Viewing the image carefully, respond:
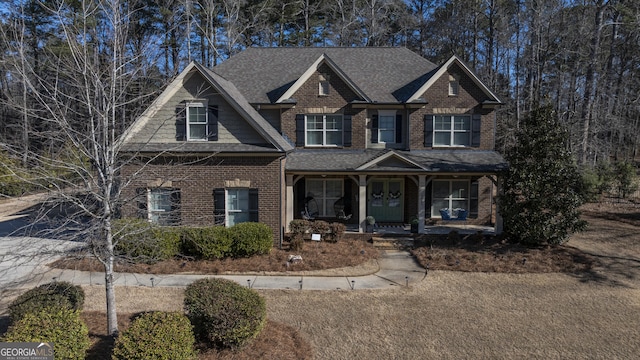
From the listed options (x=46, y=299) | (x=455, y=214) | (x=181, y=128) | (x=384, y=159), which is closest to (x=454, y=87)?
(x=384, y=159)

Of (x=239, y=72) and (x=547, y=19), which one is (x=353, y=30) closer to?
(x=547, y=19)

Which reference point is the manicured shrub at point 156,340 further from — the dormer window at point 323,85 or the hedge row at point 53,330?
the dormer window at point 323,85

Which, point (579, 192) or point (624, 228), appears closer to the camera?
point (579, 192)

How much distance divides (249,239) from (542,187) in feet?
36.2

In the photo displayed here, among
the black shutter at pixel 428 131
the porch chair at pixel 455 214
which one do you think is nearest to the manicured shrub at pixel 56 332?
the porch chair at pixel 455 214

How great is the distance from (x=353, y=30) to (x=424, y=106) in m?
23.0

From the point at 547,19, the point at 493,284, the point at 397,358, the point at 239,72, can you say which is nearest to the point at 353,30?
the point at 547,19

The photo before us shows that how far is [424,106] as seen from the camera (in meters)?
18.7

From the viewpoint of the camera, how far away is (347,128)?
61.2 feet

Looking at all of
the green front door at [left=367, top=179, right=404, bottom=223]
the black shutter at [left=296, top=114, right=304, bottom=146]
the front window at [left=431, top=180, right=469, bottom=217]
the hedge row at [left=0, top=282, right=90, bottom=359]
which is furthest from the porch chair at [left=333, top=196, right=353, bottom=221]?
the hedge row at [left=0, top=282, right=90, bottom=359]

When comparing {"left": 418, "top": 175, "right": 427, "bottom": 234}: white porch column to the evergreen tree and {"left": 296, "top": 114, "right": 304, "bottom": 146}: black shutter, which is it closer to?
the evergreen tree

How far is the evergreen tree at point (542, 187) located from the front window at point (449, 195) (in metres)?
3.72

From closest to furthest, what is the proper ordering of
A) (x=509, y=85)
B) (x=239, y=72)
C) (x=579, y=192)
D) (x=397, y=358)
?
1. (x=397, y=358)
2. (x=579, y=192)
3. (x=239, y=72)
4. (x=509, y=85)

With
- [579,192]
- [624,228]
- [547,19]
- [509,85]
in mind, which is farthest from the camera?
[509,85]
